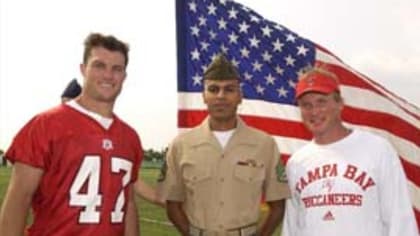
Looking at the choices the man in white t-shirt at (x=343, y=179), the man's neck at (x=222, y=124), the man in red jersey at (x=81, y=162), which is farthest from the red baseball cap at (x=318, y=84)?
the man in red jersey at (x=81, y=162)

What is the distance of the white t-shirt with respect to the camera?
513 centimetres

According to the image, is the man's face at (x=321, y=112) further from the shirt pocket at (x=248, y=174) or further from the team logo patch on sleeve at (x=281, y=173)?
the shirt pocket at (x=248, y=174)

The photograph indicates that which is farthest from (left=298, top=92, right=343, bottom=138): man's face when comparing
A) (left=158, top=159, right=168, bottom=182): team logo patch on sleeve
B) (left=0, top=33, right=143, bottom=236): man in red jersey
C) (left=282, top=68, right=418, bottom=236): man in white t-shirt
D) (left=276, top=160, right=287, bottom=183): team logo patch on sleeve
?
(left=158, top=159, right=168, bottom=182): team logo patch on sleeve

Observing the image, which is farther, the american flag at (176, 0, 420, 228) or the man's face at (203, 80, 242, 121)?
the american flag at (176, 0, 420, 228)

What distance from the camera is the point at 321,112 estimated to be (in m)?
5.29

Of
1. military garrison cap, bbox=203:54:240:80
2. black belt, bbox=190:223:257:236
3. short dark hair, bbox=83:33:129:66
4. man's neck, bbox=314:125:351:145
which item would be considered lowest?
black belt, bbox=190:223:257:236

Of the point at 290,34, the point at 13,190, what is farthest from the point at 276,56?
the point at 13,190

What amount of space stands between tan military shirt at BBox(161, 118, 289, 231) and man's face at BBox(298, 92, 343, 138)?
754 mm

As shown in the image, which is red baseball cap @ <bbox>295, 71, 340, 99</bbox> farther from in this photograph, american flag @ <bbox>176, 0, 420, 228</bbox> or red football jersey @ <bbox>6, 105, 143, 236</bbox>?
american flag @ <bbox>176, 0, 420, 228</bbox>

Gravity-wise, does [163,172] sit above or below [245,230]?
above

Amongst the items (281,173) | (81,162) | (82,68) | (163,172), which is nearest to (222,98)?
(281,173)

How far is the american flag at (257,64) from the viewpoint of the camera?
26.3ft

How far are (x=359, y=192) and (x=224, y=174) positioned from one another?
120cm

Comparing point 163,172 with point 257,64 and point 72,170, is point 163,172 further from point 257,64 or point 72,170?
point 257,64
